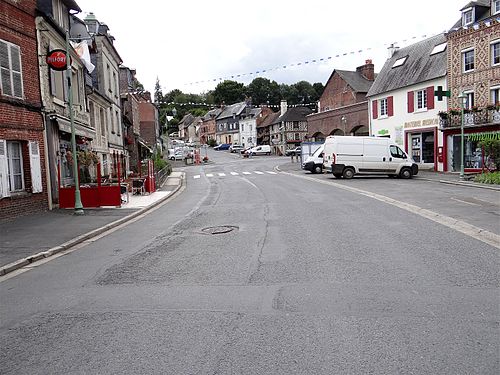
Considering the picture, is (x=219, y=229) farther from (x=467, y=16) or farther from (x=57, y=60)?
(x=467, y=16)

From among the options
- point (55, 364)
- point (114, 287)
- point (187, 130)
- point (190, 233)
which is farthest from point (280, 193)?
point (187, 130)

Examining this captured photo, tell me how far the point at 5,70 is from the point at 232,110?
9345 centimetres

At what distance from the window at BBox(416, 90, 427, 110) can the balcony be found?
10.2 ft

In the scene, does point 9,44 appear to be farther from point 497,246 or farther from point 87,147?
point 497,246

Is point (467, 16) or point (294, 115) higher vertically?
point (467, 16)

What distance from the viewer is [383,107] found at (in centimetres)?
3806

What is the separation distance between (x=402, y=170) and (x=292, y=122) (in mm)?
52649

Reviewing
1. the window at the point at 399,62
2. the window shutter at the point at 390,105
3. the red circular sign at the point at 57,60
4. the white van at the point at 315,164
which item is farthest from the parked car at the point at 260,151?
the red circular sign at the point at 57,60

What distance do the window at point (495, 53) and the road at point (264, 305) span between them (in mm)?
21039

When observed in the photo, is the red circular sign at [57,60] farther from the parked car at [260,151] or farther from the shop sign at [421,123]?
the parked car at [260,151]

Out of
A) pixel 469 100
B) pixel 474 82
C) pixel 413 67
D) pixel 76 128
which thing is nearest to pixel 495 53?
pixel 474 82

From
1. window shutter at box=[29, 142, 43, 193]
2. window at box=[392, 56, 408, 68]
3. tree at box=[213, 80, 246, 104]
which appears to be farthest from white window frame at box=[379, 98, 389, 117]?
tree at box=[213, 80, 246, 104]

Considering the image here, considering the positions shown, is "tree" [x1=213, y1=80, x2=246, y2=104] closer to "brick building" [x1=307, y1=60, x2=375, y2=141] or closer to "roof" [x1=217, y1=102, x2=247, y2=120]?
"roof" [x1=217, y1=102, x2=247, y2=120]

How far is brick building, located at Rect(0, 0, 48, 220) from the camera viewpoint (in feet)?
42.5
